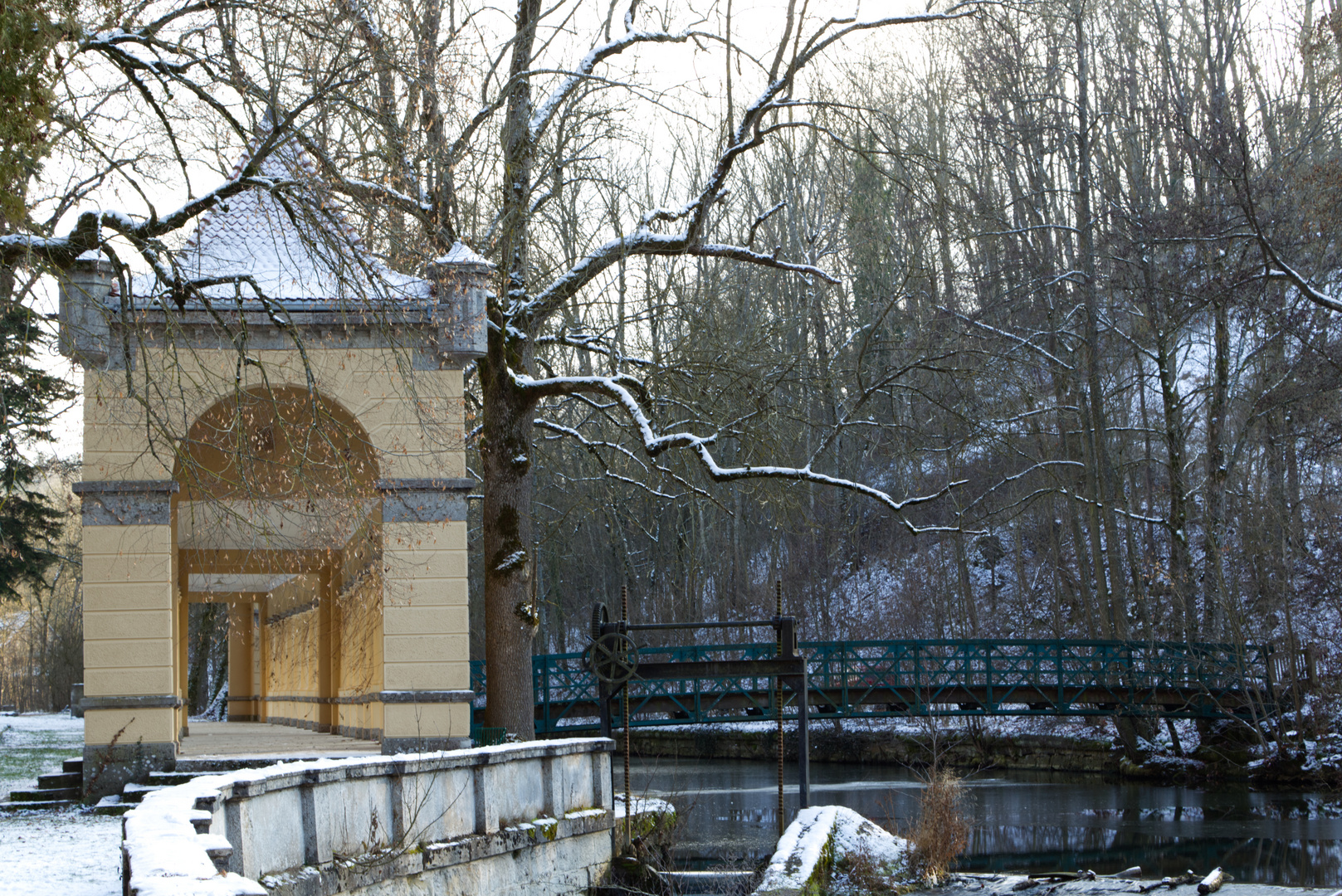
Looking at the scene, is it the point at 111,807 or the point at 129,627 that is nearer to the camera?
the point at 111,807

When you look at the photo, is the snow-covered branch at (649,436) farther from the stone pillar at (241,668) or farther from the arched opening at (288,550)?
the stone pillar at (241,668)

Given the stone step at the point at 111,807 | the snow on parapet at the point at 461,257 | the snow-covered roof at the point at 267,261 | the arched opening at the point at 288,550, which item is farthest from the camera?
the snow on parapet at the point at 461,257

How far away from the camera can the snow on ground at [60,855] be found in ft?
26.1

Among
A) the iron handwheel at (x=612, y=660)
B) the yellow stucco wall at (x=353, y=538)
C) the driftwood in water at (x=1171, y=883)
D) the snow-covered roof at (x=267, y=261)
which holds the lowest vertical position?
the driftwood in water at (x=1171, y=883)

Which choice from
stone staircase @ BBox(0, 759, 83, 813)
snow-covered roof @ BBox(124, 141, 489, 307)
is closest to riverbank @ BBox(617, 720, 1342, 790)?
snow-covered roof @ BBox(124, 141, 489, 307)

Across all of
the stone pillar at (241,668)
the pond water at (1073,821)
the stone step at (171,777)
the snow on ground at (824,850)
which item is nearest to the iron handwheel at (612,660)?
the pond water at (1073,821)

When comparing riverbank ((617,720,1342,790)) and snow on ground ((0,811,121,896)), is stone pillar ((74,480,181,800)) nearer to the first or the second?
snow on ground ((0,811,121,896))

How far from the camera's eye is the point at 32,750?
25047mm

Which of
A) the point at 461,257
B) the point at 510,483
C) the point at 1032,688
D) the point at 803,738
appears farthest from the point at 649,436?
the point at 1032,688

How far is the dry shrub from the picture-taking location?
41.6ft

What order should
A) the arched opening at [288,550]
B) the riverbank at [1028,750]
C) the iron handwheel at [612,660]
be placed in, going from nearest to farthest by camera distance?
1. the arched opening at [288,550]
2. the iron handwheel at [612,660]
3. the riverbank at [1028,750]

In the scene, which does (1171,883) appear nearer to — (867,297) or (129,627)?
(129,627)

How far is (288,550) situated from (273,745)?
2728 mm

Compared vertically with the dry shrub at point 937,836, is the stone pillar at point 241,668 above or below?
above
